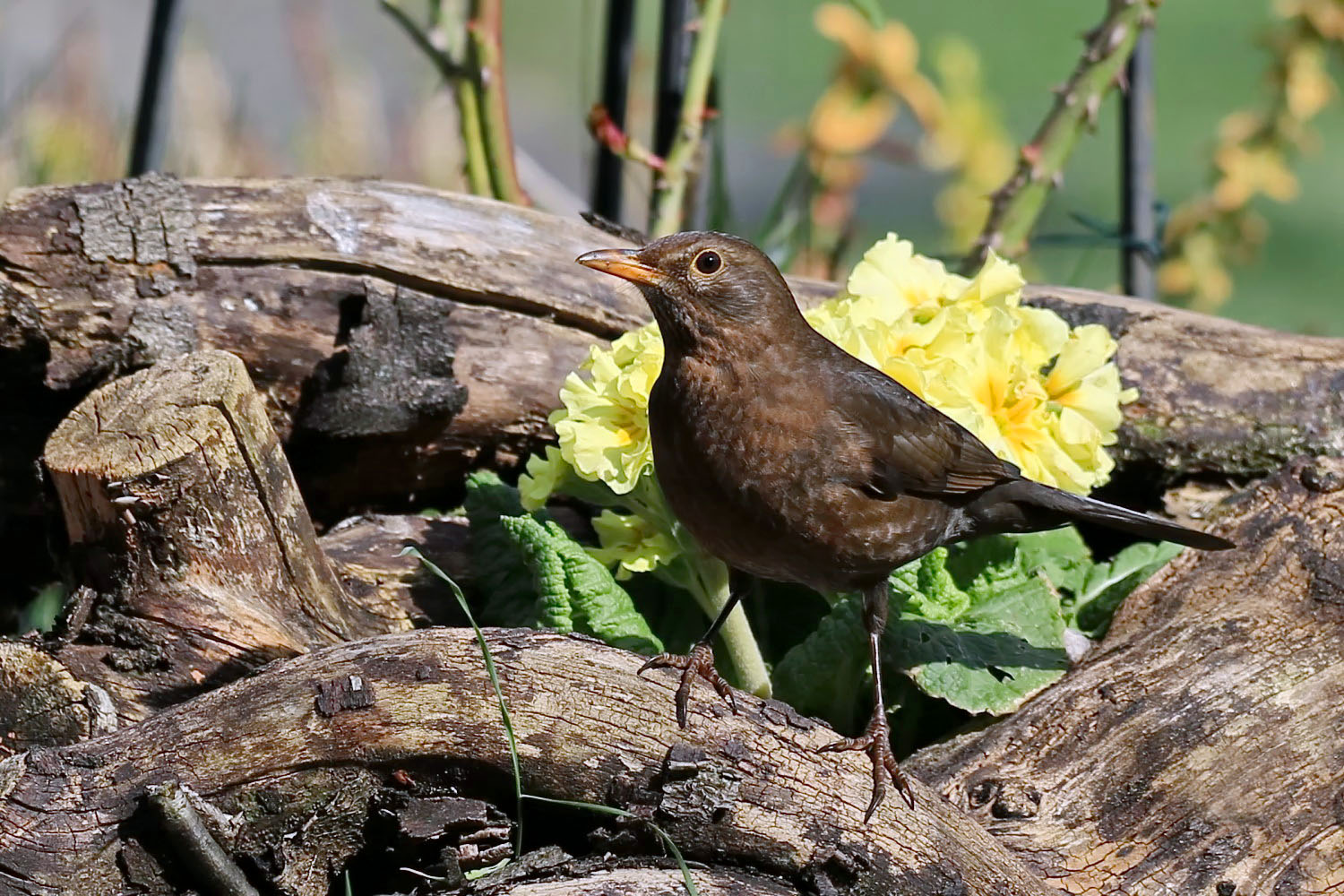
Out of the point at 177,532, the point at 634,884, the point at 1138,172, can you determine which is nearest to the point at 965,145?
the point at 1138,172

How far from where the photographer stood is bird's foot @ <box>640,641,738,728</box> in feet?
8.86

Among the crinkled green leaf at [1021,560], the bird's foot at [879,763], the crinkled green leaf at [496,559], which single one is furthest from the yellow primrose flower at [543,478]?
the crinkled green leaf at [1021,560]

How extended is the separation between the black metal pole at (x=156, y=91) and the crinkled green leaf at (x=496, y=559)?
1982mm

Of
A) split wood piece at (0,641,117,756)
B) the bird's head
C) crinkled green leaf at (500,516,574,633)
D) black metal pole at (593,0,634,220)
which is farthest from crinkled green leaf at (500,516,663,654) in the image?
black metal pole at (593,0,634,220)

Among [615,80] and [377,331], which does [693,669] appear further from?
[615,80]

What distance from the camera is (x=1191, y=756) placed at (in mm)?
3021

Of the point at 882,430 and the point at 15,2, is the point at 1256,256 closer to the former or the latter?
the point at 882,430

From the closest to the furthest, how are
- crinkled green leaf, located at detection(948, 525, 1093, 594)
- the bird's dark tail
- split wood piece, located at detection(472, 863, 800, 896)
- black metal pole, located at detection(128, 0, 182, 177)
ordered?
split wood piece, located at detection(472, 863, 800, 896) → the bird's dark tail → crinkled green leaf, located at detection(948, 525, 1093, 594) → black metal pole, located at detection(128, 0, 182, 177)

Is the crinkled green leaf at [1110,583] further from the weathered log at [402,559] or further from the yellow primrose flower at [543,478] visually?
the weathered log at [402,559]

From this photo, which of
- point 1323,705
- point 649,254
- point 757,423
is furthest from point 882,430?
point 1323,705

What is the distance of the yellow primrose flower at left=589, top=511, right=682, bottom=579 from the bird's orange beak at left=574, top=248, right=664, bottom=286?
0.61 m

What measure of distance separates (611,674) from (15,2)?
35.4 ft

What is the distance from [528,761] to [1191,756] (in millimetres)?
1359

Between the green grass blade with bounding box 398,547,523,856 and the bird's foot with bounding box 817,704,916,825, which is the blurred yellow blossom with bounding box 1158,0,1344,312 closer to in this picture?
the bird's foot with bounding box 817,704,916,825
